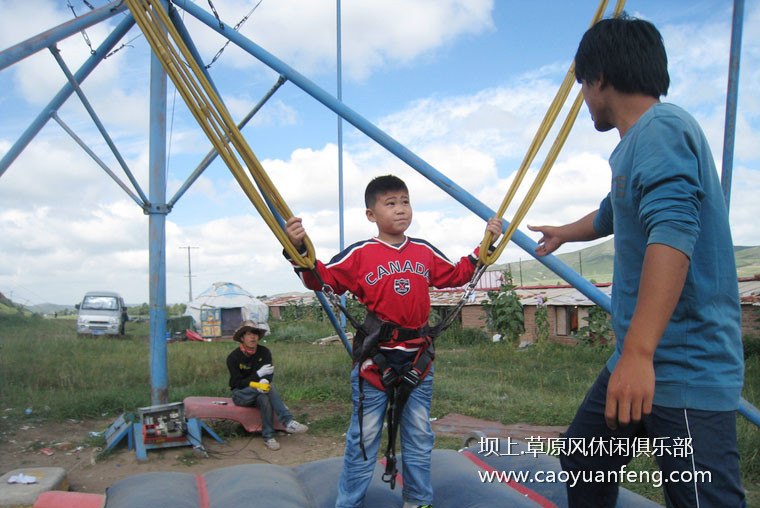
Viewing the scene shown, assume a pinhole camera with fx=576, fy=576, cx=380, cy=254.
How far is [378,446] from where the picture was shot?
2398 millimetres

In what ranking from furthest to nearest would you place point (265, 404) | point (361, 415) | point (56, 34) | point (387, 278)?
point (265, 404)
point (56, 34)
point (387, 278)
point (361, 415)

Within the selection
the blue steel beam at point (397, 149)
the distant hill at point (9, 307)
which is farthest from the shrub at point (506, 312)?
the distant hill at point (9, 307)

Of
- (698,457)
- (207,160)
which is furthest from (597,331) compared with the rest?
(698,457)

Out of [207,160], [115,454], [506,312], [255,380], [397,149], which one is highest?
[207,160]

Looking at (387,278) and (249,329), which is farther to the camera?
(249,329)

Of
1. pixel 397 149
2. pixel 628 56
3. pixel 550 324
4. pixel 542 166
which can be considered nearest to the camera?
pixel 628 56

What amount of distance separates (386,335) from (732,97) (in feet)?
7.06

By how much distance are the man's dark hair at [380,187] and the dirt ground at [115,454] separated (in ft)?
8.24

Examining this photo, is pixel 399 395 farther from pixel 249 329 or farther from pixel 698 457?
pixel 249 329

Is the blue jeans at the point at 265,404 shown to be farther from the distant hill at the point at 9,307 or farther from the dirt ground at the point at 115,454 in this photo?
the distant hill at the point at 9,307

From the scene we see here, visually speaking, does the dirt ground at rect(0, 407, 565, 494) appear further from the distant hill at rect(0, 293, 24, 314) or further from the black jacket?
the distant hill at rect(0, 293, 24, 314)

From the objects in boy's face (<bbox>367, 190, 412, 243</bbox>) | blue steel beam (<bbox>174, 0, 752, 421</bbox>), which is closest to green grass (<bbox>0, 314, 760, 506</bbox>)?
blue steel beam (<bbox>174, 0, 752, 421</bbox>)

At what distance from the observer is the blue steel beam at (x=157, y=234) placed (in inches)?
172

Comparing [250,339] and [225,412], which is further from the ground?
[250,339]
